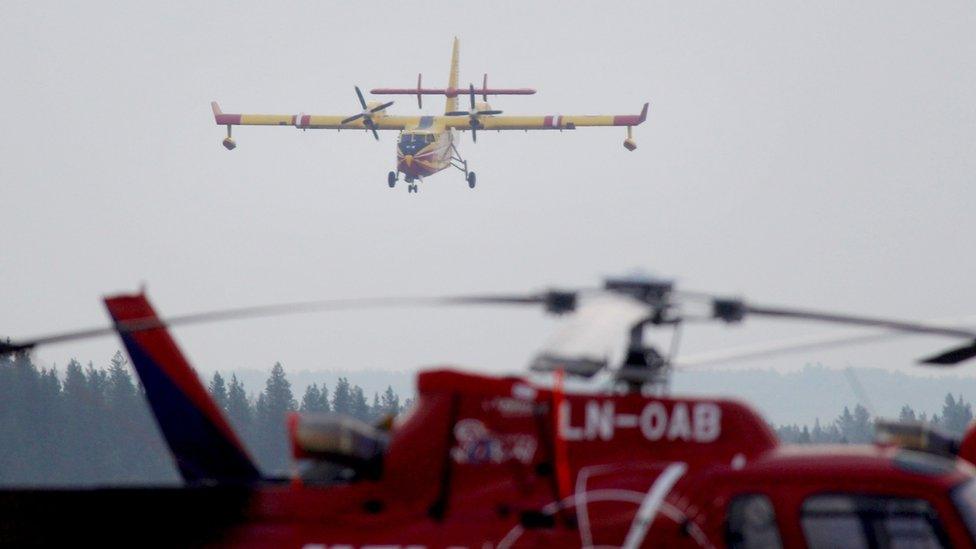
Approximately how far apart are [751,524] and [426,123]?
12871 cm

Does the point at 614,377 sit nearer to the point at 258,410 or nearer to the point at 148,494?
the point at 148,494

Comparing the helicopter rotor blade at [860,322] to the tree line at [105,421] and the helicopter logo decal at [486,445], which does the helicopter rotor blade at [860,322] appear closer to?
the helicopter logo decal at [486,445]

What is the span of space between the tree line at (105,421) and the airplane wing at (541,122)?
2487 cm

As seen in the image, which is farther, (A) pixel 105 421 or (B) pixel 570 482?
(A) pixel 105 421

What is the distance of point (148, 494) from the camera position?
50.0ft

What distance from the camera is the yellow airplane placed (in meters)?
134

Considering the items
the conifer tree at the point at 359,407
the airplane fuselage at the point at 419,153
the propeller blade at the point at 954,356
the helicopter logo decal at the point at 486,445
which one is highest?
the propeller blade at the point at 954,356

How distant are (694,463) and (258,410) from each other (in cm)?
14978

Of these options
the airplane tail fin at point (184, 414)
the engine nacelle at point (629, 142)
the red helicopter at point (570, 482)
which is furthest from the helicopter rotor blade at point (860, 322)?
the engine nacelle at point (629, 142)

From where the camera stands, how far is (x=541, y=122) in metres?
144

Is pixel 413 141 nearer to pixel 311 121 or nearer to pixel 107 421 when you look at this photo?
pixel 311 121

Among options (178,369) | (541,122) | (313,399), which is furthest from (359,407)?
(178,369)

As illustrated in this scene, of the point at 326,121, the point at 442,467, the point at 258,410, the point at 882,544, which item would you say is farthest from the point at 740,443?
the point at 258,410

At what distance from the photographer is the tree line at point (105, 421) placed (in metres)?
138
